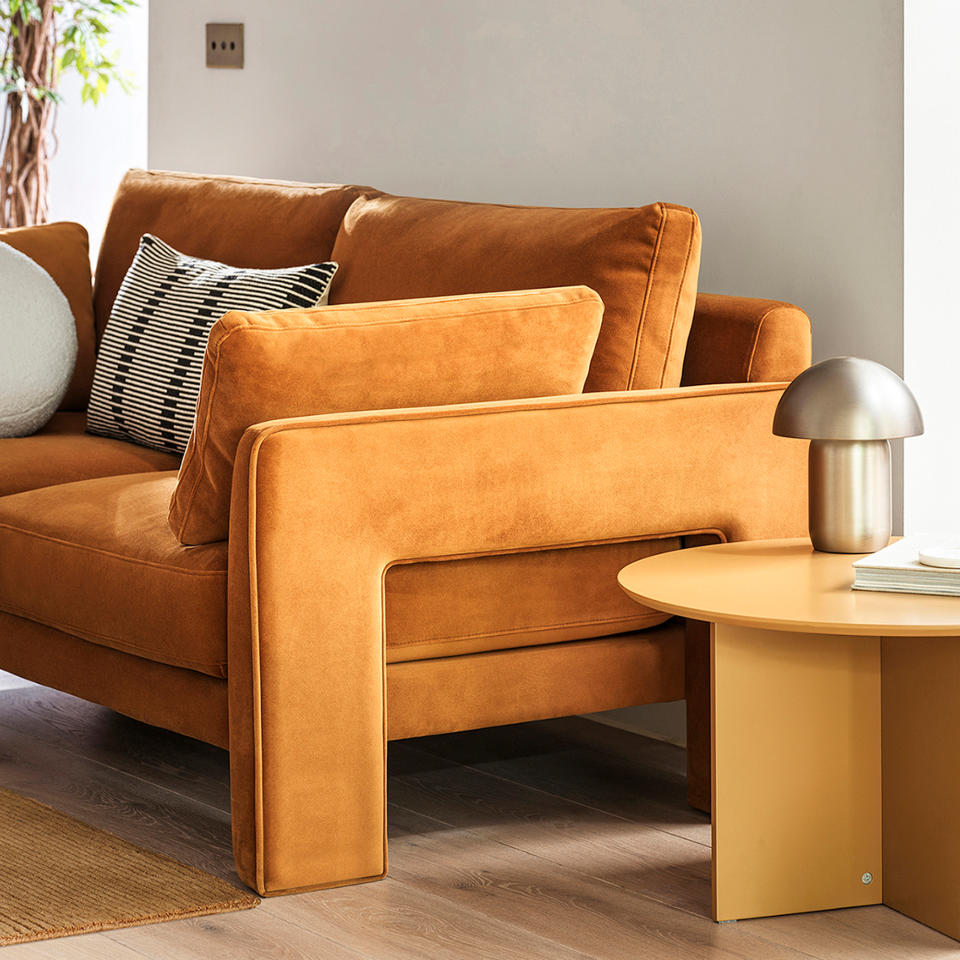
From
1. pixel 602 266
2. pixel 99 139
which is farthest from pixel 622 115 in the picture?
pixel 99 139

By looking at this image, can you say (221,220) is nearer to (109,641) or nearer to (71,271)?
(71,271)

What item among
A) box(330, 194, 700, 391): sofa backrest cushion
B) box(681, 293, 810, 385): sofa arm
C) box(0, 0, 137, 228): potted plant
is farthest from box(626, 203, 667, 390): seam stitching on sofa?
box(0, 0, 137, 228): potted plant

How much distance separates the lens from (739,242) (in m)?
2.97

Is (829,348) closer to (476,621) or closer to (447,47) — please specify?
(476,621)

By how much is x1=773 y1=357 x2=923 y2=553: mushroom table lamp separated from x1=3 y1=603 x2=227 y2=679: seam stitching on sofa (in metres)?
0.85

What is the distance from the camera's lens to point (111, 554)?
245cm

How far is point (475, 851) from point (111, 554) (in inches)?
27.6

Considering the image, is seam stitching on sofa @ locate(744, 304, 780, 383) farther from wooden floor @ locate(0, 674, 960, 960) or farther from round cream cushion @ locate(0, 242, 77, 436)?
round cream cushion @ locate(0, 242, 77, 436)

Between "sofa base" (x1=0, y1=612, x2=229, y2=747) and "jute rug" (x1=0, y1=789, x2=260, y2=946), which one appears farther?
"sofa base" (x1=0, y1=612, x2=229, y2=747)

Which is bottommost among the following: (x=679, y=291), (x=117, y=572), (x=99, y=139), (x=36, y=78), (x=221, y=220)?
(x=117, y=572)

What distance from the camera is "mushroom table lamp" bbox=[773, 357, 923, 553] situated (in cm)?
219

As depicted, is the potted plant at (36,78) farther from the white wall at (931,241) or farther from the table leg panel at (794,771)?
the table leg panel at (794,771)

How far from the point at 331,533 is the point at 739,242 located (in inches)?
45.7

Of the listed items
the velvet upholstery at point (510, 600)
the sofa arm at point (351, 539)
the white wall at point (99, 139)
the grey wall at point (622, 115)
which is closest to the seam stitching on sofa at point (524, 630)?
the velvet upholstery at point (510, 600)
